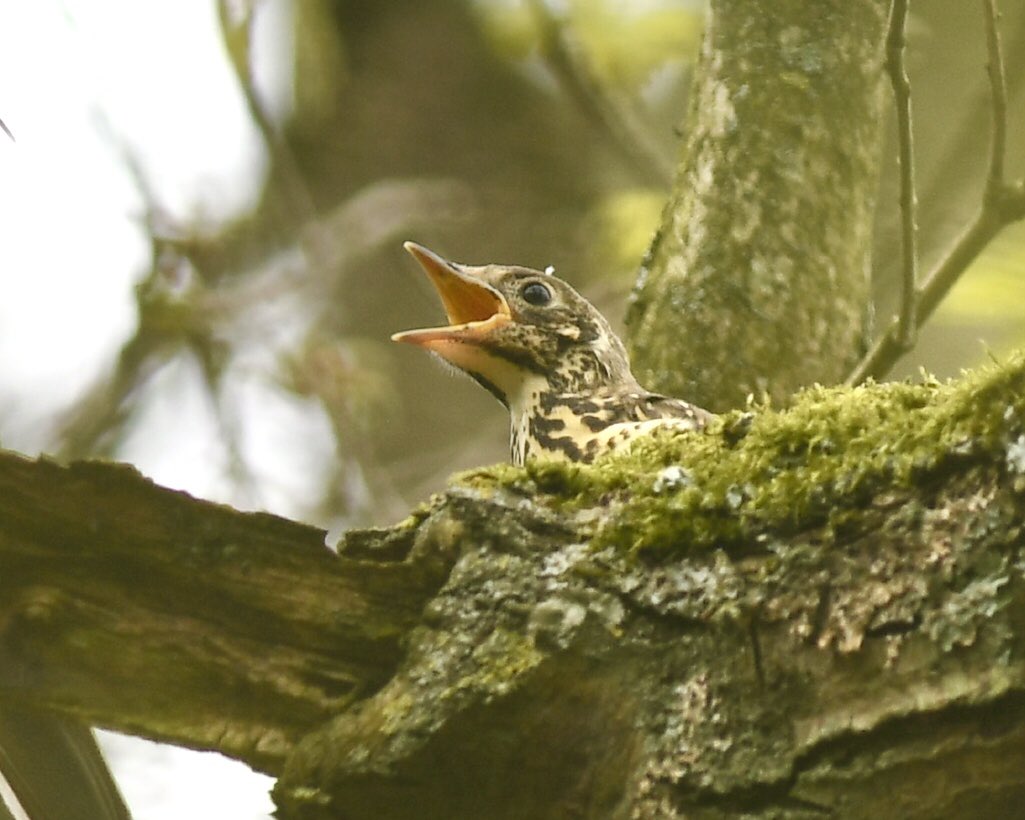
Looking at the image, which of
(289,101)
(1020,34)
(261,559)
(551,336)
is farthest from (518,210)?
(261,559)

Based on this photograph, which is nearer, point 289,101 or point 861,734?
point 861,734

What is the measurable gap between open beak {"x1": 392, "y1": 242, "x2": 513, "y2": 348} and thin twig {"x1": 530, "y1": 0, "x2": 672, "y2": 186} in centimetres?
81

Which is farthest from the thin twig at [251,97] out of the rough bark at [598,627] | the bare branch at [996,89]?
the rough bark at [598,627]

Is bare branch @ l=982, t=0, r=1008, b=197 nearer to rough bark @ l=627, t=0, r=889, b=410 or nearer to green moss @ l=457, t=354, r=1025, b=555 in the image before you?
rough bark @ l=627, t=0, r=889, b=410

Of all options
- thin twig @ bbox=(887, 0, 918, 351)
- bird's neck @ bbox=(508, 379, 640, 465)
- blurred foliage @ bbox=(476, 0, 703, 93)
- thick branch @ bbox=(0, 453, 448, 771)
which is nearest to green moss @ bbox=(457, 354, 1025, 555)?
thick branch @ bbox=(0, 453, 448, 771)

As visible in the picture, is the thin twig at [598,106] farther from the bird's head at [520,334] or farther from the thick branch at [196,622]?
the thick branch at [196,622]

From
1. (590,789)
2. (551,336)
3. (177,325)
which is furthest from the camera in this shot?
(177,325)

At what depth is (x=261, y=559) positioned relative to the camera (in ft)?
6.48

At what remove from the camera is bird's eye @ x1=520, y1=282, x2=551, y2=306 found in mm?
3939

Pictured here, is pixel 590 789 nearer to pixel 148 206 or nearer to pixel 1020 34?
pixel 1020 34

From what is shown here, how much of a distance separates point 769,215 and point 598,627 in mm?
1924

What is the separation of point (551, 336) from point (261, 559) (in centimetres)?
202

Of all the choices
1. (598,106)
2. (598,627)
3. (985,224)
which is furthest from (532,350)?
(598,627)

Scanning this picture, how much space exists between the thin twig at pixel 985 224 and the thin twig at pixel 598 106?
54.4 inches
